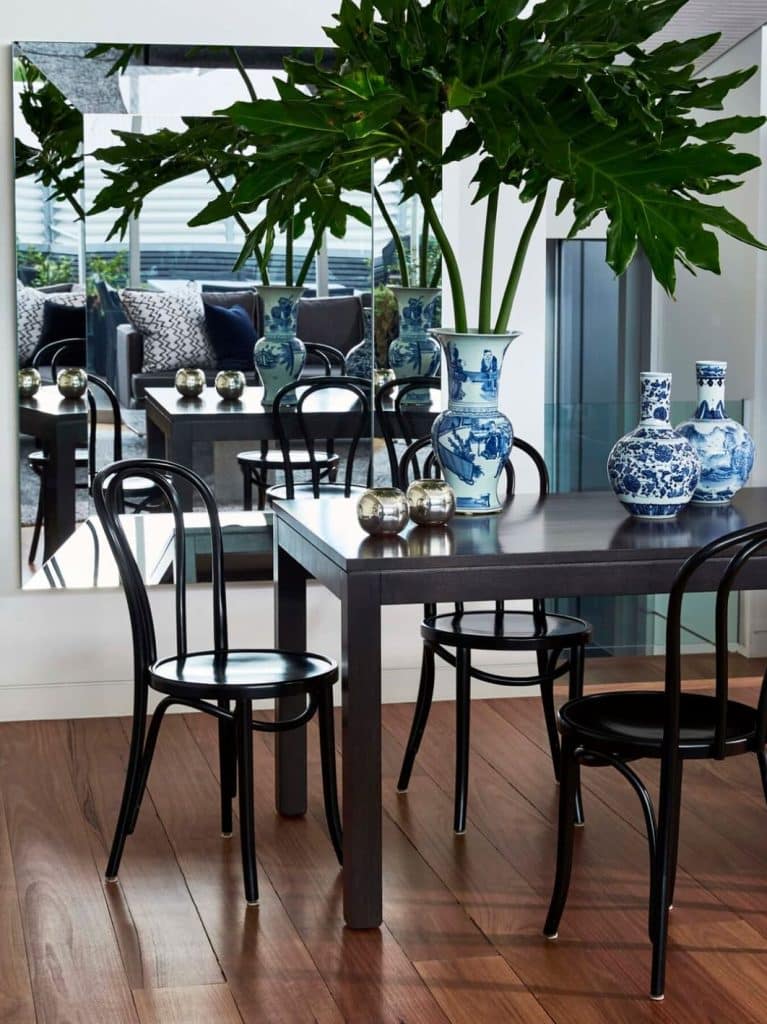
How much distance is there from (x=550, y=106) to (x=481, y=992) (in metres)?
1.78

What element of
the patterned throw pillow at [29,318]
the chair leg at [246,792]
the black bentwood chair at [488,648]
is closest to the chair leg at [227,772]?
the chair leg at [246,792]

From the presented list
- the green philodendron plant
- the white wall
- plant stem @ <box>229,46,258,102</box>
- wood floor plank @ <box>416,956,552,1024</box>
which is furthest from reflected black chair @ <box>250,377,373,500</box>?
wood floor plank @ <box>416,956,552,1024</box>

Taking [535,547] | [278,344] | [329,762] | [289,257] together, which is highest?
[289,257]

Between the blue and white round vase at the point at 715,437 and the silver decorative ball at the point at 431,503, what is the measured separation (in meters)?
0.60

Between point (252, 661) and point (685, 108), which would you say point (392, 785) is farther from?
point (685, 108)

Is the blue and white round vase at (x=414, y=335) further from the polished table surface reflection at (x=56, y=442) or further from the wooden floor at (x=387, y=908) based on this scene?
the wooden floor at (x=387, y=908)

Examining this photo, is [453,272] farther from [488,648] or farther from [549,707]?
[549,707]

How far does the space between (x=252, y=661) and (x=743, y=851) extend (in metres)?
1.20

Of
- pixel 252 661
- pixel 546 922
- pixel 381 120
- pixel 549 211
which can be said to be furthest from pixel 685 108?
pixel 549 211

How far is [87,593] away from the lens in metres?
4.41

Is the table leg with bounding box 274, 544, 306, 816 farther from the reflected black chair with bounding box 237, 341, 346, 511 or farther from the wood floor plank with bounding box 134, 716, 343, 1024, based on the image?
the reflected black chair with bounding box 237, 341, 346, 511

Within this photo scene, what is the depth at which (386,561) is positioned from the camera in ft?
8.93

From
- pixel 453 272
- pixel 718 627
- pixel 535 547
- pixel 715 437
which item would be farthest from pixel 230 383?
pixel 718 627

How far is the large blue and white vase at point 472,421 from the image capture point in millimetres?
3135
